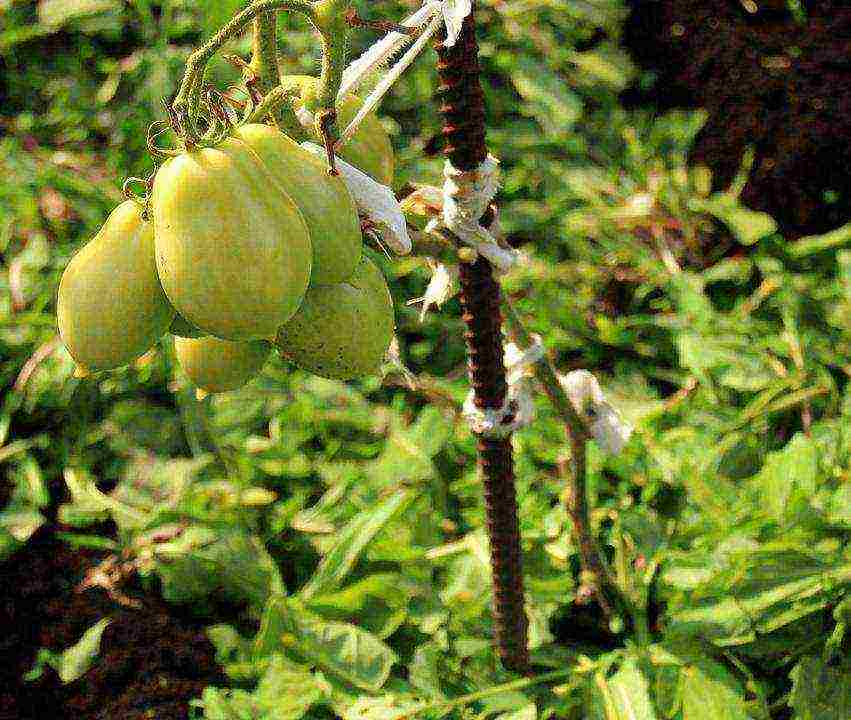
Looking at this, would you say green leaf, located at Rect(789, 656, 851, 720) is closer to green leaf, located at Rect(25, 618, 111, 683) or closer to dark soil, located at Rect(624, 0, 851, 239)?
green leaf, located at Rect(25, 618, 111, 683)

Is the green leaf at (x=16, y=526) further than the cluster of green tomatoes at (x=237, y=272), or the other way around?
A: the green leaf at (x=16, y=526)

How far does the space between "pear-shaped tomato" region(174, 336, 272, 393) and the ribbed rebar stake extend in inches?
10.2

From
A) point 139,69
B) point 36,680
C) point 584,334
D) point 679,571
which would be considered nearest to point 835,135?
point 584,334

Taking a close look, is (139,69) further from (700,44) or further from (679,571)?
(679,571)

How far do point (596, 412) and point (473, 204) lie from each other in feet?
1.13

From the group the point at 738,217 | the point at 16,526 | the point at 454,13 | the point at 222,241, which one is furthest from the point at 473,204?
the point at 738,217

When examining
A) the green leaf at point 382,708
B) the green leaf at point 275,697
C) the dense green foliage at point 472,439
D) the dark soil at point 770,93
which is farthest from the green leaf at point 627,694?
the dark soil at point 770,93

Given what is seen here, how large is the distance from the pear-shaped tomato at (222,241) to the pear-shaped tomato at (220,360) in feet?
0.35

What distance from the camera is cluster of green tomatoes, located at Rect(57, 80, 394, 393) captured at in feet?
1.74

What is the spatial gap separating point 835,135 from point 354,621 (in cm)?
143

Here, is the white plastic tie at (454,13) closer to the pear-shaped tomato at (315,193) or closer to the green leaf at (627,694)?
the pear-shaped tomato at (315,193)

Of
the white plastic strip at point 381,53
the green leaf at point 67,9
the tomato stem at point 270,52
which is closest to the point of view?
the tomato stem at point 270,52

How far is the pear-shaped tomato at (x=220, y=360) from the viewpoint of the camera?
648 mm

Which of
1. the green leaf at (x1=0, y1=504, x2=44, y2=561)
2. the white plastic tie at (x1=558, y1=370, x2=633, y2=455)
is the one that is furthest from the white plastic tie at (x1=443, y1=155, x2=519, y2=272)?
the green leaf at (x1=0, y1=504, x2=44, y2=561)
